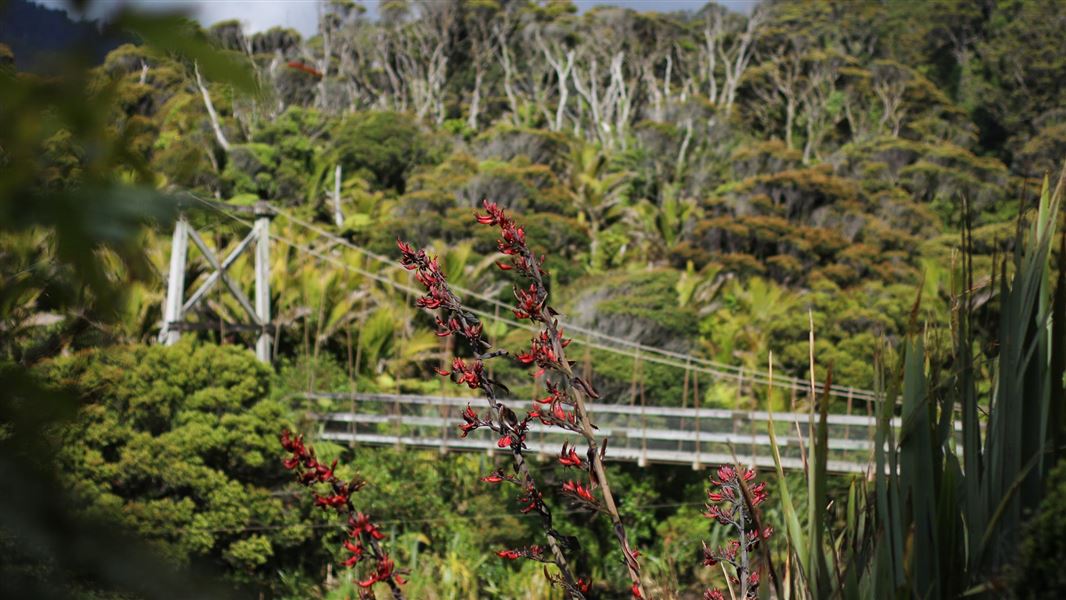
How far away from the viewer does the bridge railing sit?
8781mm

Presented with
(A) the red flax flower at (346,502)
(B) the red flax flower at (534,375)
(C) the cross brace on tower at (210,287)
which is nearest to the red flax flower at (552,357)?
(B) the red flax flower at (534,375)

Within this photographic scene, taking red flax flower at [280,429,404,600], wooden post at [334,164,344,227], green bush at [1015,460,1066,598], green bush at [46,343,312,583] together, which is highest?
wooden post at [334,164,344,227]

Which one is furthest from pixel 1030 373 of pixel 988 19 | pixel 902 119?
pixel 988 19

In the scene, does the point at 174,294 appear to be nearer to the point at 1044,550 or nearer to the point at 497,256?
the point at 497,256

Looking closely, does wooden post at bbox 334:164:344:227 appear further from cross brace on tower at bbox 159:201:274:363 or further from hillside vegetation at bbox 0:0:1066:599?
cross brace on tower at bbox 159:201:274:363

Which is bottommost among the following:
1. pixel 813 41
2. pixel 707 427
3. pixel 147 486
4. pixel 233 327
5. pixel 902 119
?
A: pixel 147 486

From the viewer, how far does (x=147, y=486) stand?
845 cm

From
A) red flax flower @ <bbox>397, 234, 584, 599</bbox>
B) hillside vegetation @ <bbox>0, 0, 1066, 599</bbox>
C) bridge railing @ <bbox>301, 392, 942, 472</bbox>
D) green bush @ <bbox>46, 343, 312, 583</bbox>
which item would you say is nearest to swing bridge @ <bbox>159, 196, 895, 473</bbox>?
bridge railing @ <bbox>301, 392, 942, 472</bbox>

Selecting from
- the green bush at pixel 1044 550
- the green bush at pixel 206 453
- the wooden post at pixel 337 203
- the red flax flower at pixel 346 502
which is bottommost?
the green bush at pixel 206 453

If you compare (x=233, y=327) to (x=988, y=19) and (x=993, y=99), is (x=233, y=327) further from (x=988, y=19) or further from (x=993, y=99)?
(x=988, y=19)

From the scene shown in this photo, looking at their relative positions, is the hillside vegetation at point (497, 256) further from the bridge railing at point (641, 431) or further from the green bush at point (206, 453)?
the bridge railing at point (641, 431)

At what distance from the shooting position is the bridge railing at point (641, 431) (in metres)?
8.78

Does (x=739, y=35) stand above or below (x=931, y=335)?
above

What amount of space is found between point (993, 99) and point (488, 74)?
14.6m
